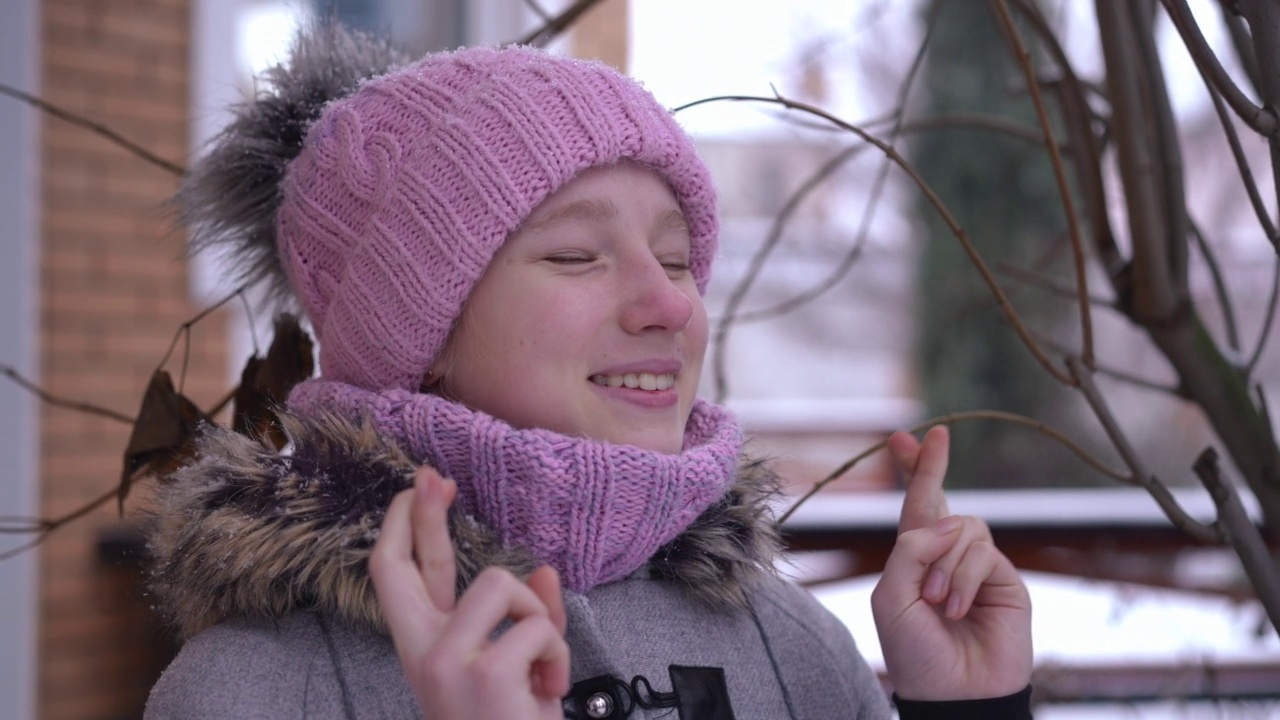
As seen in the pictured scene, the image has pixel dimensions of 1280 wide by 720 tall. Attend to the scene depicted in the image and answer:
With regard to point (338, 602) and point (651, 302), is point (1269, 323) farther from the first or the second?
point (338, 602)

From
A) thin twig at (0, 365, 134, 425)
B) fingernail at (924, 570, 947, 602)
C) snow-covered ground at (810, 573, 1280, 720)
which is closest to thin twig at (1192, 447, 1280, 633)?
fingernail at (924, 570, 947, 602)

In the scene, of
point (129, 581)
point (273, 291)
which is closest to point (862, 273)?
point (129, 581)

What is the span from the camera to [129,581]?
3840mm

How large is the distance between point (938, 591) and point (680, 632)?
0.30 metres

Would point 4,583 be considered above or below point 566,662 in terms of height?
below

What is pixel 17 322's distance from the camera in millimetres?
3162

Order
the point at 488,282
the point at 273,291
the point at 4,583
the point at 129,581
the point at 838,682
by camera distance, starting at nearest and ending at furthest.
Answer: the point at 488,282, the point at 838,682, the point at 273,291, the point at 4,583, the point at 129,581

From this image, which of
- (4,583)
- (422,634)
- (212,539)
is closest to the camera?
(422,634)

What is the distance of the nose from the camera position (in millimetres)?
1263

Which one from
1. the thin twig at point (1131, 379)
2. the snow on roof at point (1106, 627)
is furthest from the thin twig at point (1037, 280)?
the snow on roof at point (1106, 627)

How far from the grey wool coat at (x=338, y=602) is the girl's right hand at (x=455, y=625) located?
0.28 meters

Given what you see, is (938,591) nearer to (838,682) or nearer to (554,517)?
(838,682)

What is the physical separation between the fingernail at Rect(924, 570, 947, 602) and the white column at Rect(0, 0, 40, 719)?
8.71 ft

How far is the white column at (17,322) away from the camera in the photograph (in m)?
3.07
